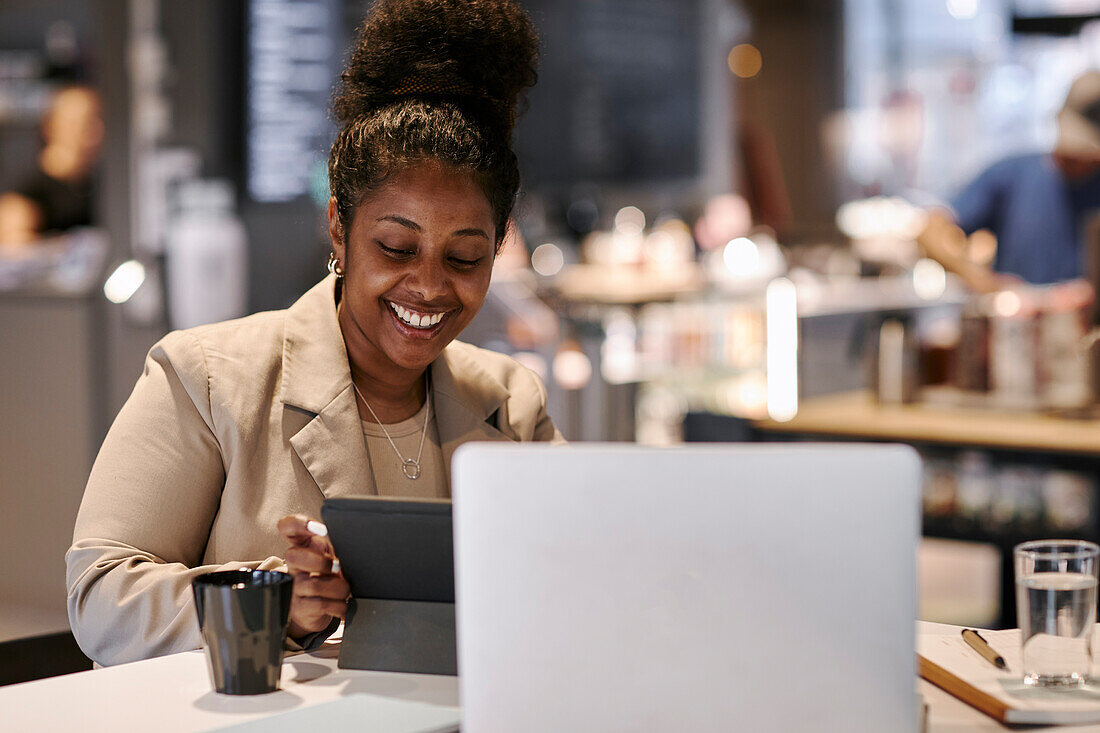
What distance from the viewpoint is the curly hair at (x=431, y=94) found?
1.47m

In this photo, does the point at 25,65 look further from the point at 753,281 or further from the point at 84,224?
the point at 753,281

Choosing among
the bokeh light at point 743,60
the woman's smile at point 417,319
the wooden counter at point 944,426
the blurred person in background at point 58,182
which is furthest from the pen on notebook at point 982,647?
the bokeh light at point 743,60

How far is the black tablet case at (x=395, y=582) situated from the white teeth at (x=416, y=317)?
0.44 m

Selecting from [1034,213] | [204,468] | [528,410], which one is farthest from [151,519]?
[1034,213]

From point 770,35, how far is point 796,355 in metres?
5.06

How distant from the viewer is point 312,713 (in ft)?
3.24

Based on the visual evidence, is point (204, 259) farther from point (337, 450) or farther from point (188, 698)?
point (188, 698)

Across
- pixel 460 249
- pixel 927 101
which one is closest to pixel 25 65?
pixel 460 249

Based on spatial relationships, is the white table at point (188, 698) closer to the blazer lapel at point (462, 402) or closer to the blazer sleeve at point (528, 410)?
the blazer lapel at point (462, 402)

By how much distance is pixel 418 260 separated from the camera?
1453mm

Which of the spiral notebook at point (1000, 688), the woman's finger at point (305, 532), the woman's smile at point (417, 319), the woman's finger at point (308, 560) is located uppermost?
the woman's smile at point (417, 319)

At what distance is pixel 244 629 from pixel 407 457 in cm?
60

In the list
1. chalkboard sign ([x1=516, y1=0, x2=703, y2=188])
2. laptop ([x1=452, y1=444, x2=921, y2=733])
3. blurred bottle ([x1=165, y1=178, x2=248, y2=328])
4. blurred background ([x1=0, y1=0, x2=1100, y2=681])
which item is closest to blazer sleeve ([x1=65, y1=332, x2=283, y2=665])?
blurred background ([x1=0, y1=0, x2=1100, y2=681])

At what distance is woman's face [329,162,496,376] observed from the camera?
4.74 ft
